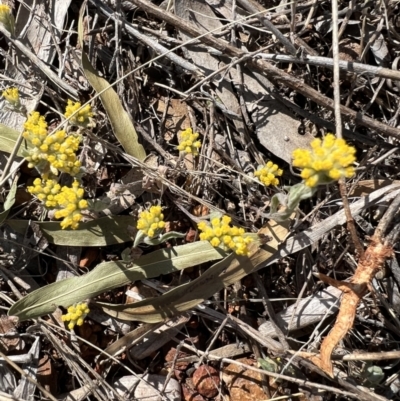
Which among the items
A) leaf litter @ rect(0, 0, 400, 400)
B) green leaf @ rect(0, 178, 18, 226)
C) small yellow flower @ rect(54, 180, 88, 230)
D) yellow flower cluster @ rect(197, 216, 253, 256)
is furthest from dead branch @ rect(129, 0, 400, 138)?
green leaf @ rect(0, 178, 18, 226)

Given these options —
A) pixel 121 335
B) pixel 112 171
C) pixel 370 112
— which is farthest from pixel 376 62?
pixel 121 335

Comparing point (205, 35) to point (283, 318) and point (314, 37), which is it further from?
point (283, 318)

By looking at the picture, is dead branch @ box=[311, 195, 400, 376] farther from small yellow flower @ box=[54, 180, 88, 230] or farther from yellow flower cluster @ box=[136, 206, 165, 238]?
small yellow flower @ box=[54, 180, 88, 230]

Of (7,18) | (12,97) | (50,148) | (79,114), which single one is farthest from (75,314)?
(7,18)

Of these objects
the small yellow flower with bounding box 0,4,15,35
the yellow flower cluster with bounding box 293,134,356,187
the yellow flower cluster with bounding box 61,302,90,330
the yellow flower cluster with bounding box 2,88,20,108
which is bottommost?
the yellow flower cluster with bounding box 61,302,90,330

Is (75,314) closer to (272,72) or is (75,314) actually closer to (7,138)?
(7,138)
